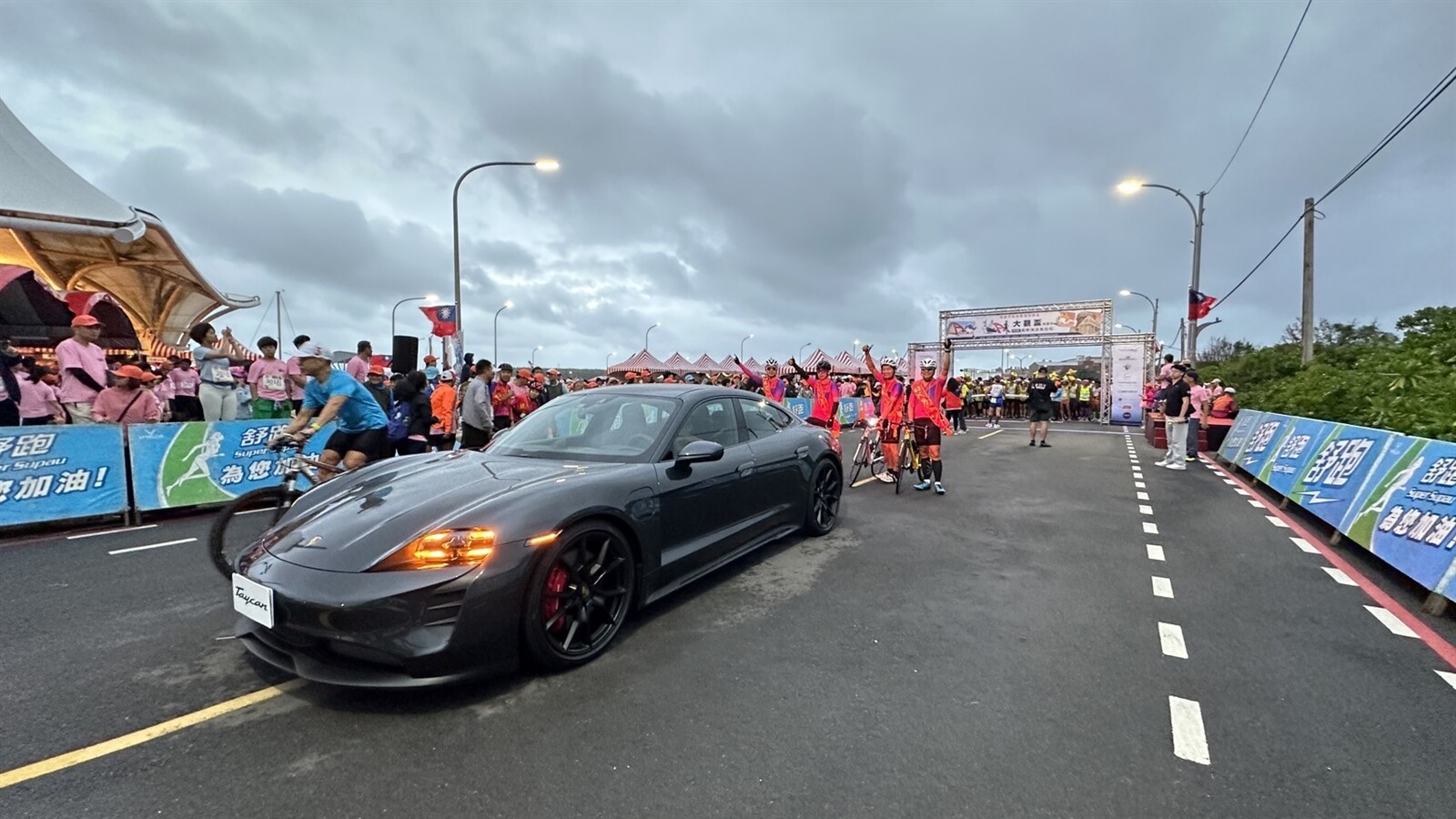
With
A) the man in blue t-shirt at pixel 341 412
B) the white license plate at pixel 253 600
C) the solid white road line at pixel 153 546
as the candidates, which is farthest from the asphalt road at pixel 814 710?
the man in blue t-shirt at pixel 341 412

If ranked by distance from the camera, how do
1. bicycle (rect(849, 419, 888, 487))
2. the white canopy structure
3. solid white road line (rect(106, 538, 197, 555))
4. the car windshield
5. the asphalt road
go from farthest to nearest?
the white canopy structure → bicycle (rect(849, 419, 888, 487)) → solid white road line (rect(106, 538, 197, 555)) → the car windshield → the asphalt road

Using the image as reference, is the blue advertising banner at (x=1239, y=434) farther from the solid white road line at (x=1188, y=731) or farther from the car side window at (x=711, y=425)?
the car side window at (x=711, y=425)

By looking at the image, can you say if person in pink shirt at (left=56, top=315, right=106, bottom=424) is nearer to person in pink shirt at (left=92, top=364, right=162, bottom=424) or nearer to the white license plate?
person in pink shirt at (left=92, top=364, right=162, bottom=424)

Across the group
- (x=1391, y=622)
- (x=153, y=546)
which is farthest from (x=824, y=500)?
(x=153, y=546)

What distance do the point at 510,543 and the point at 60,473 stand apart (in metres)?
6.58

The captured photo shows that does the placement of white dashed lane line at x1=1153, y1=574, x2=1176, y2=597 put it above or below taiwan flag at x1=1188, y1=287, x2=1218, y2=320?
below

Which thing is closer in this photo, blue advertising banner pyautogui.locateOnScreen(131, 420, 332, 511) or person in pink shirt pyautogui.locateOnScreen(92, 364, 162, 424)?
blue advertising banner pyautogui.locateOnScreen(131, 420, 332, 511)

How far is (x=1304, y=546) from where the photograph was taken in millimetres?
5840

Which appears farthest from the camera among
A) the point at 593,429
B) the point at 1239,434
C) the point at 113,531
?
the point at 1239,434

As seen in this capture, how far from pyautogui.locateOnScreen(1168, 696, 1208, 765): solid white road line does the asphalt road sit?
0.04 feet

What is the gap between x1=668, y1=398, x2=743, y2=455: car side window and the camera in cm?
420

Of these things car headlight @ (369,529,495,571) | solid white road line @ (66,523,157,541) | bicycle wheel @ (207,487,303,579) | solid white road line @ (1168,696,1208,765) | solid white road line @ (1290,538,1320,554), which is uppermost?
car headlight @ (369,529,495,571)

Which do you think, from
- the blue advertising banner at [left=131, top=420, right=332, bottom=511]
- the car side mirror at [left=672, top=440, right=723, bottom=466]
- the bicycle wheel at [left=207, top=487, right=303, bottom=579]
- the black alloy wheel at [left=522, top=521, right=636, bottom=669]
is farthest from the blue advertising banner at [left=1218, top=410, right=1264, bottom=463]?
the blue advertising banner at [left=131, top=420, right=332, bottom=511]

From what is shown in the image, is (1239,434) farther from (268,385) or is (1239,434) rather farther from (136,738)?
(268,385)
